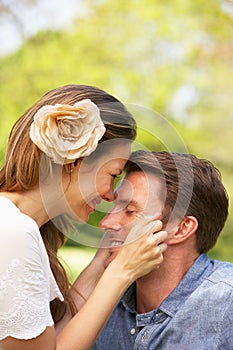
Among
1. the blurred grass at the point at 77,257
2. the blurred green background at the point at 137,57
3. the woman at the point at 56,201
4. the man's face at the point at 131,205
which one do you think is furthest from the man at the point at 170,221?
the blurred green background at the point at 137,57

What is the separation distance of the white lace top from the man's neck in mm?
440

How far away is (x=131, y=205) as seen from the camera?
79.2 inches

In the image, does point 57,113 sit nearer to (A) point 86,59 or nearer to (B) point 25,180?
(B) point 25,180

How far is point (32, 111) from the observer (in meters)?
1.82

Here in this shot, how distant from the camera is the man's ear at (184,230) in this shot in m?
2.02

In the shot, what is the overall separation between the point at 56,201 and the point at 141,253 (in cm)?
27

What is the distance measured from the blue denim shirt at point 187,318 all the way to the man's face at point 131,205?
196 mm

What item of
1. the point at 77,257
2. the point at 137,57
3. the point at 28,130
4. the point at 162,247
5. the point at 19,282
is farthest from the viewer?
the point at 137,57

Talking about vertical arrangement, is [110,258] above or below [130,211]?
below

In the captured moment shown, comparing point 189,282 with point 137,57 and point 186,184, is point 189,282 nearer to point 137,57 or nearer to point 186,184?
point 186,184

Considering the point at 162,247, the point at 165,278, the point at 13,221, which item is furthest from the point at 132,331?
the point at 13,221

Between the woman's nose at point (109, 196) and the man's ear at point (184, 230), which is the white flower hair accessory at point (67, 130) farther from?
the man's ear at point (184, 230)

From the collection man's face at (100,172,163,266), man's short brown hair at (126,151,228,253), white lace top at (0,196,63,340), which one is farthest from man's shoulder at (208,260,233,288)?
white lace top at (0,196,63,340)

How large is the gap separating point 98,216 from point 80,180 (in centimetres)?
25
